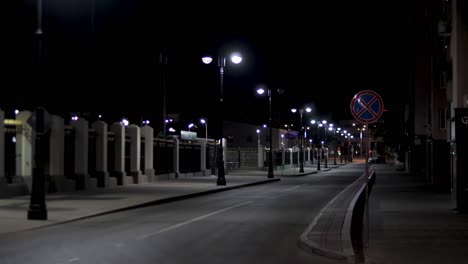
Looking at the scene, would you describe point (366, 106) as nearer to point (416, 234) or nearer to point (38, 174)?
point (416, 234)

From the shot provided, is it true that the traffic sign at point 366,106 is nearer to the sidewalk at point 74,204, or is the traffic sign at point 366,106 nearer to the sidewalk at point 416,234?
the sidewalk at point 416,234

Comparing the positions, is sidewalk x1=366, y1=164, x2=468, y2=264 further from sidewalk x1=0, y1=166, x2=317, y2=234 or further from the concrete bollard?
the concrete bollard

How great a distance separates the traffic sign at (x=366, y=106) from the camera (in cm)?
1379

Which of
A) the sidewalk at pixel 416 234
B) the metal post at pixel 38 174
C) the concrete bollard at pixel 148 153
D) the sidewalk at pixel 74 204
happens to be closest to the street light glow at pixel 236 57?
the sidewalk at pixel 74 204

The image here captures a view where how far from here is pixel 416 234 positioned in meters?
15.5

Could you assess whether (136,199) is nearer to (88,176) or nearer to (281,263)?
(88,176)

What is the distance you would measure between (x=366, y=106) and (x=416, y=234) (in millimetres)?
3587

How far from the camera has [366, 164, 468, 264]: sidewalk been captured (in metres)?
12.1

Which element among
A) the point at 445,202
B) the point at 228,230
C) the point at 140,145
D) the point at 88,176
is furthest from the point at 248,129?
the point at 228,230

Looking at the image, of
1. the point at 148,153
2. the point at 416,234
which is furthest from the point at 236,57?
the point at 416,234

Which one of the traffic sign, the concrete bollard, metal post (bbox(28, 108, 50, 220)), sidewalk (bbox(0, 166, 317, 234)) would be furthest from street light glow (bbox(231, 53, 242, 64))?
the traffic sign

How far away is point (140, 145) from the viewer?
4319 centimetres

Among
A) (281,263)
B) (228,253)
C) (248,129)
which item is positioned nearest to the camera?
(281,263)

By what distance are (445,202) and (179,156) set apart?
28462 mm
